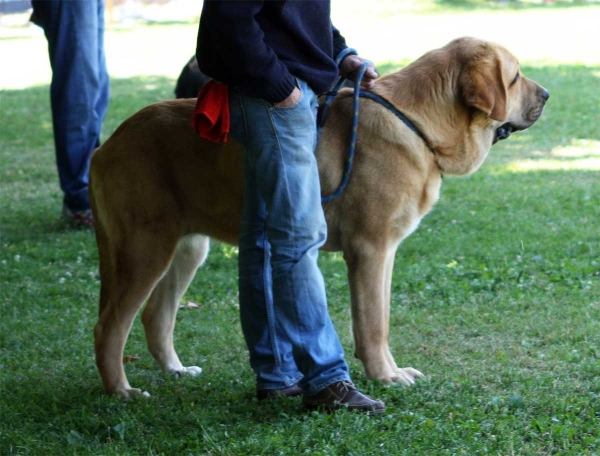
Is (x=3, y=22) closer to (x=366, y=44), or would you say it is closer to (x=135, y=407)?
(x=366, y=44)

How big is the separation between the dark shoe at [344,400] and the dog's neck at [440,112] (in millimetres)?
1208

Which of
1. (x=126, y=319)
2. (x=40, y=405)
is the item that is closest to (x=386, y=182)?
(x=126, y=319)

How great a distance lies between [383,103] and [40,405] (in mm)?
2164

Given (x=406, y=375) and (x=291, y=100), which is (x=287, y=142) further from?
(x=406, y=375)

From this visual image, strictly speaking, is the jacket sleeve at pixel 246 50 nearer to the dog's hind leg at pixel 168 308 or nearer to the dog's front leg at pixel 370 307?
the dog's front leg at pixel 370 307

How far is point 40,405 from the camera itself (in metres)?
4.17

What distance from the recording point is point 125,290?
13.8ft

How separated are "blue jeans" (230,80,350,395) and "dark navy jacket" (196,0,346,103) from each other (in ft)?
0.30

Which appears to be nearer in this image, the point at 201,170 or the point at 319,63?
the point at 319,63

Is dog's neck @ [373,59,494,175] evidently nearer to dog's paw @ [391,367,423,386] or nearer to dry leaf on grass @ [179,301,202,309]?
dog's paw @ [391,367,423,386]

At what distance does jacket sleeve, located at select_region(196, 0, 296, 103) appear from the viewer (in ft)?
10.4

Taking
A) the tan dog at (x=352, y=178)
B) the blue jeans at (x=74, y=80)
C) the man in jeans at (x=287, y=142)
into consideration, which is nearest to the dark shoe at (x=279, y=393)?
the man in jeans at (x=287, y=142)

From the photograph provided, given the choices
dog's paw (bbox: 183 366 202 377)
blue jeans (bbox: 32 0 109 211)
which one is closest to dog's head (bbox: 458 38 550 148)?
dog's paw (bbox: 183 366 202 377)

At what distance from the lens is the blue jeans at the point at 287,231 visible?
11.3 feet
